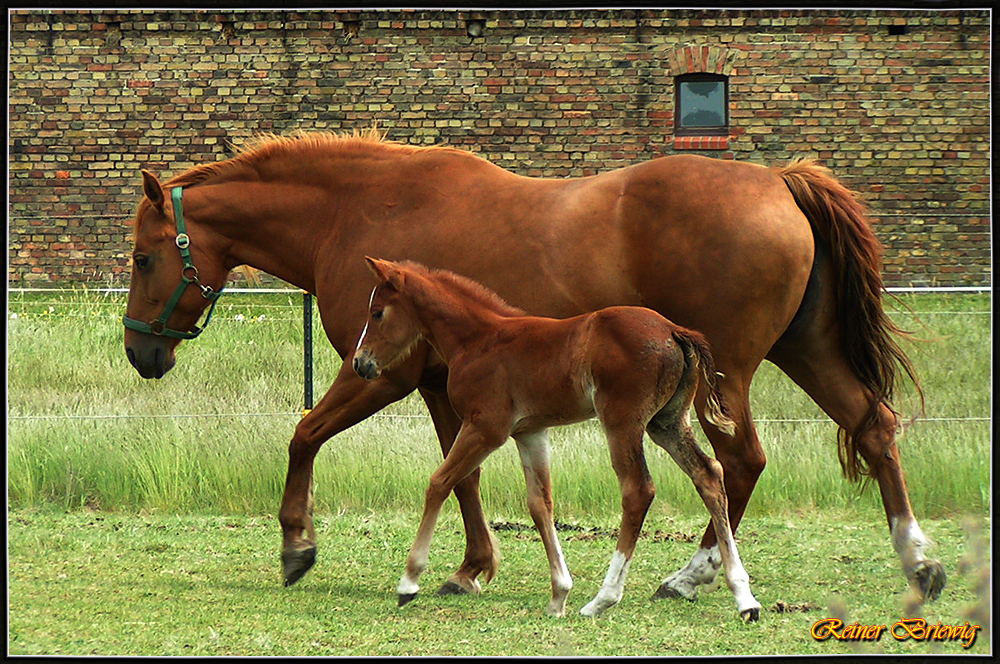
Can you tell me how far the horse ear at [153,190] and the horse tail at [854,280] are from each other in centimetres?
308

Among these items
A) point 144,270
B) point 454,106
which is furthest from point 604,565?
point 454,106

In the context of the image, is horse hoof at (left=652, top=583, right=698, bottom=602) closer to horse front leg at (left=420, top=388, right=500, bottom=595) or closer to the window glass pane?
horse front leg at (left=420, top=388, right=500, bottom=595)

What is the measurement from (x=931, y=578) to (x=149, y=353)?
400 cm

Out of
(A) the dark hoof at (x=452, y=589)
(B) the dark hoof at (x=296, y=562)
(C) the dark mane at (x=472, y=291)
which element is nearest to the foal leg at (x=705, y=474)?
(C) the dark mane at (x=472, y=291)

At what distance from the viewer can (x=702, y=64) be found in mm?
9820

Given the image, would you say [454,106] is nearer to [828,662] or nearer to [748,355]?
[748,355]

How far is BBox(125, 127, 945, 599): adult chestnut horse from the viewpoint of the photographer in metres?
5.18

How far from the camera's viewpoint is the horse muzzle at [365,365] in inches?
192

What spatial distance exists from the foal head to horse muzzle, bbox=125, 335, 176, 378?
1502mm

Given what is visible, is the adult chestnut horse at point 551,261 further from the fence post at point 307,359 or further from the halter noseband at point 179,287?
the fence post at point 307,359

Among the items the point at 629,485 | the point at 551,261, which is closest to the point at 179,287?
the point at 551,261

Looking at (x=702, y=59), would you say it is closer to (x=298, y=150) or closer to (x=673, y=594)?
(x=298, y=150)

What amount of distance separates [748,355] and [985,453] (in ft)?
9.85

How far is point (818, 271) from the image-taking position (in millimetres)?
5453
